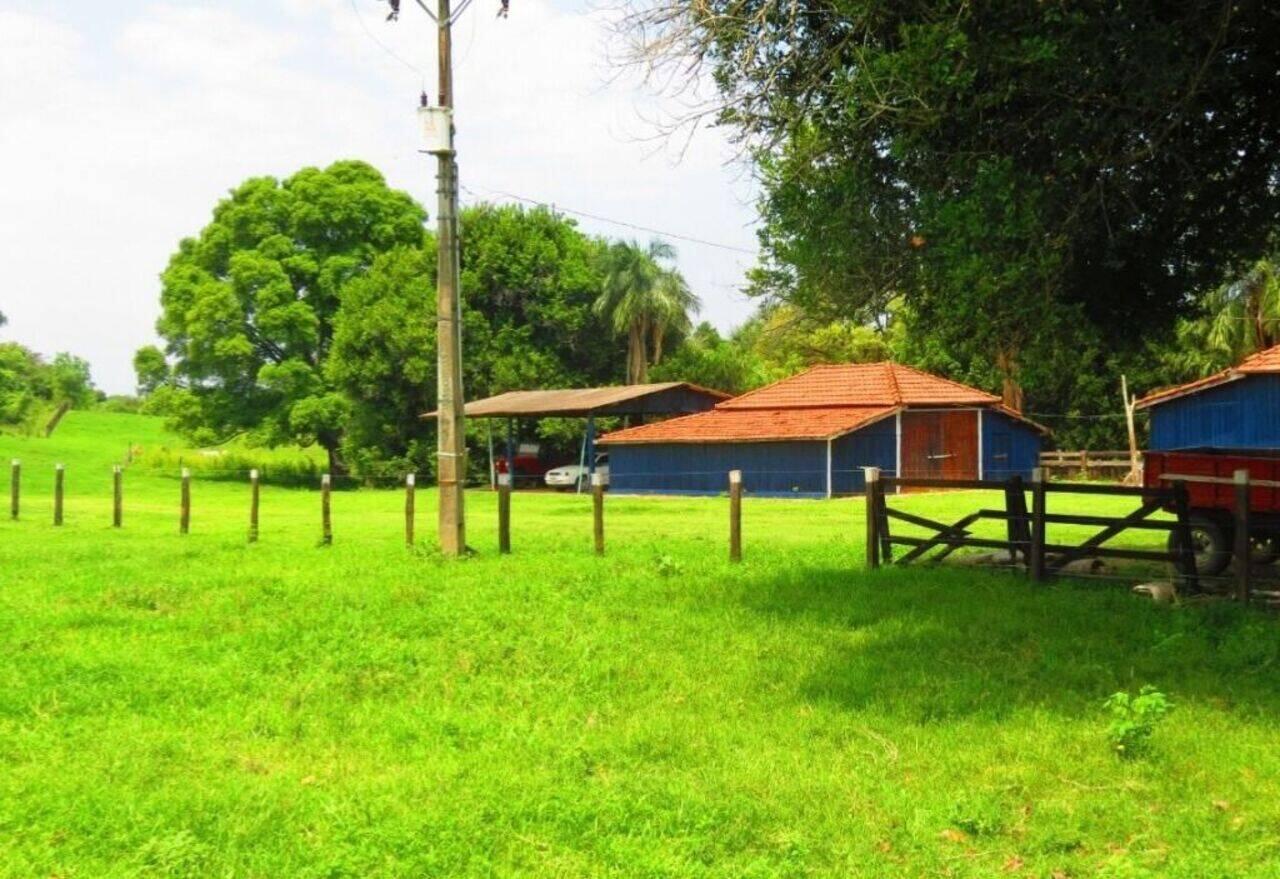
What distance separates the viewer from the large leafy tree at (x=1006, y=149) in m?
9.62

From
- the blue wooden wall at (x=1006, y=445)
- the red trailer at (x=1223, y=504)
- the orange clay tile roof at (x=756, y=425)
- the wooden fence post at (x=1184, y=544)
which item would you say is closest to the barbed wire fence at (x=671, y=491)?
the blue wooden wall at (x=1006, y=445)

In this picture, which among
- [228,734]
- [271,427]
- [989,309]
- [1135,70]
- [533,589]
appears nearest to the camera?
[228,734]

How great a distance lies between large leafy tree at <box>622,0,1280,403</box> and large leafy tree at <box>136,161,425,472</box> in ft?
153

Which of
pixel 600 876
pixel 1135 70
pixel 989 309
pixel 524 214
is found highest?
pixel 524 214

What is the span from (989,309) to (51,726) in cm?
814

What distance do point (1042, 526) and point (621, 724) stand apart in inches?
261

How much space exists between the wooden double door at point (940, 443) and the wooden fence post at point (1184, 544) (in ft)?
103

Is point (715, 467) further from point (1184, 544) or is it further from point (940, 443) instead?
point (1184, 544)

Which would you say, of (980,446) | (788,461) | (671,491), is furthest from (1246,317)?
(671,491)

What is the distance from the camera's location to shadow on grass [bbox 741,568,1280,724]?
8.84 m

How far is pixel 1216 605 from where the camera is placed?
11234mm

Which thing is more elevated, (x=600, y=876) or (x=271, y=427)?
(x=271, y=427)

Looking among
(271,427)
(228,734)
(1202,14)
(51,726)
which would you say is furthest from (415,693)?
(271,427)

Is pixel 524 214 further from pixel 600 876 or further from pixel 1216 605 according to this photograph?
pixel 600 876
